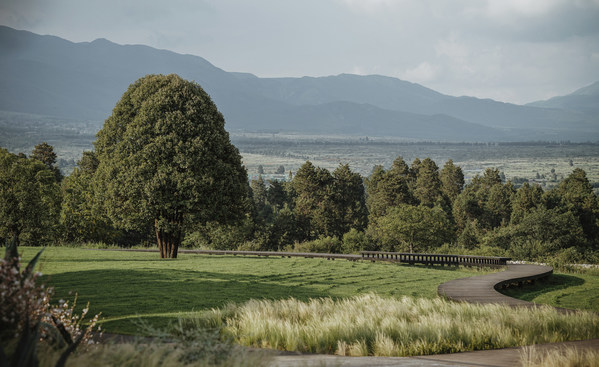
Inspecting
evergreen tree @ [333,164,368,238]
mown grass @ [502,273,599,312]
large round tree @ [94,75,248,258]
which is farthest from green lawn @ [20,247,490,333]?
evergreen tree @ [333,164,368,238]

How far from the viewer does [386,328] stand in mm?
9758

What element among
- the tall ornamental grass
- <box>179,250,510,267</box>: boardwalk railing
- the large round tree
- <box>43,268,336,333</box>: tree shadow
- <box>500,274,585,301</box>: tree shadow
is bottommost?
<box>179,250,510,267</box>: boardwalk railing

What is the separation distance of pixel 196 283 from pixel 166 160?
9.78 metres

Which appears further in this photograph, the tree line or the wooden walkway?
the tree line

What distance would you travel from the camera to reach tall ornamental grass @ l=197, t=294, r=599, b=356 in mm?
9156

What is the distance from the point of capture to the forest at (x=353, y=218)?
3616 cm

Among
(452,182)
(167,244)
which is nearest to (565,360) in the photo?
(167,244)

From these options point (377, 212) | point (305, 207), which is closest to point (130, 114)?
point (305, 207)

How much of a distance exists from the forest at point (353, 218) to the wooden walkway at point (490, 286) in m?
11.1

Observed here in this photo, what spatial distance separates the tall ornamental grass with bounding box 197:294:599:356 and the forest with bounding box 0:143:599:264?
642 inches

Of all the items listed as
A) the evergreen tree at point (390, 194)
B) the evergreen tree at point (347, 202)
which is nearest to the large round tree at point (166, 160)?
the evergreen tree at point (347, 202)

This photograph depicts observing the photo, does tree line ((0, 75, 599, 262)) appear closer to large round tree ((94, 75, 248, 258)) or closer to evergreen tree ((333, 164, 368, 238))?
large round tree ((94, 75, 248, 258))

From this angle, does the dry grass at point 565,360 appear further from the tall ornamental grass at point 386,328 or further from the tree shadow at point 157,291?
the tree shadow at point 157,291

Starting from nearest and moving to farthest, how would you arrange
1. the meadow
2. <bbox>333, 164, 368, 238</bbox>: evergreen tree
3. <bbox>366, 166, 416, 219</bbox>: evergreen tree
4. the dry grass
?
the dry grass < the meadow < <bbox>366, 166, 416, 219</bbox>: evergreen tree < <bbox>333, 164, 368, 238</bbox>: evergreen tree
